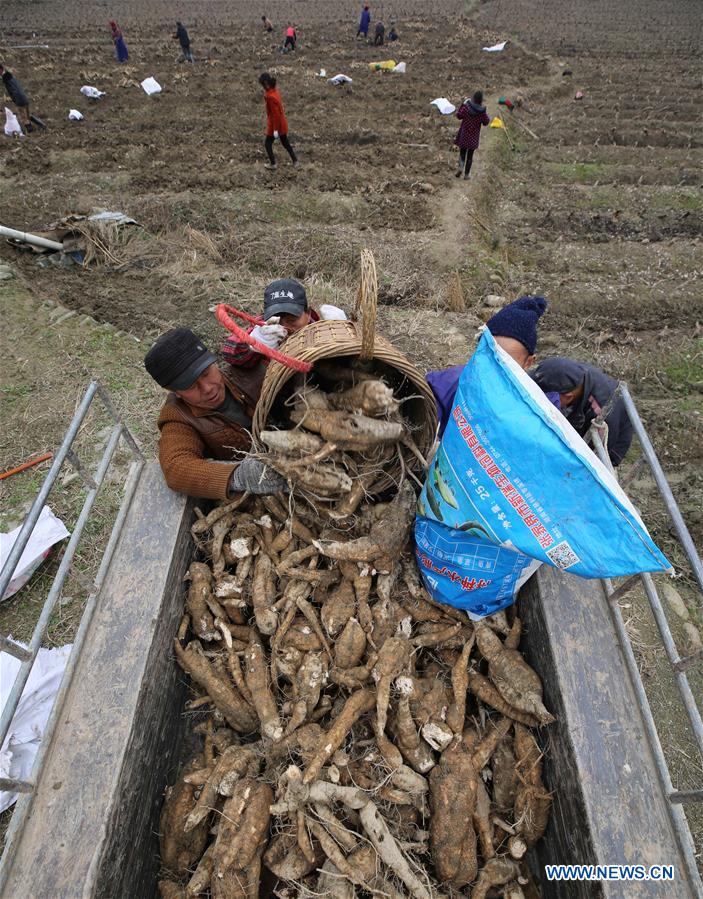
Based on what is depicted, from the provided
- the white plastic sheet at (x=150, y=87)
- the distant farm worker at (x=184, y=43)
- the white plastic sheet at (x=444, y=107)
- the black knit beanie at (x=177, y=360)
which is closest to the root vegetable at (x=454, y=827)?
the black knit beanie at (x=177, y=360)

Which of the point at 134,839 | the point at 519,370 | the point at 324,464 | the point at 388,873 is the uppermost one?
the point at 519,370

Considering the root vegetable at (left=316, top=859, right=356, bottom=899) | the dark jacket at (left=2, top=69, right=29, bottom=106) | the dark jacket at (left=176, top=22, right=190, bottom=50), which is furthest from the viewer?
the dark jacket at (left=176, top=22, right=190, bottom=50)

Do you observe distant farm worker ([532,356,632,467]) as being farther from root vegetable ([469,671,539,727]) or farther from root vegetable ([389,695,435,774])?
root vegetable ([389,695,435,774])

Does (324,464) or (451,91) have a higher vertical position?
(324,464)

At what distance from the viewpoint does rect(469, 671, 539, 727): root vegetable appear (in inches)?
88.7

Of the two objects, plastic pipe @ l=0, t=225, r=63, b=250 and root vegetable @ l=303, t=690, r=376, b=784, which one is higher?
root vegetable @ l=303, t=690, r=376, b=784

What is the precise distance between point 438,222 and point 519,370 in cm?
712

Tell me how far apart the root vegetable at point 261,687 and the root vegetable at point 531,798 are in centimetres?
110

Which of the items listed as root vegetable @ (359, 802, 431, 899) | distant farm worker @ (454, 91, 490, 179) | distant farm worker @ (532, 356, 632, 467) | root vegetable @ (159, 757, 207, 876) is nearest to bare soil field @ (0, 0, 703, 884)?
distant farm worker @ (454, 91, 490, 179)

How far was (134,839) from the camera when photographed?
2.04m

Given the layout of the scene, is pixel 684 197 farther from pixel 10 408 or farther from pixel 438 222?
pixel 10 408

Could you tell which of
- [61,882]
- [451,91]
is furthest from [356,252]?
[451,91]

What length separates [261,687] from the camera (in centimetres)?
232

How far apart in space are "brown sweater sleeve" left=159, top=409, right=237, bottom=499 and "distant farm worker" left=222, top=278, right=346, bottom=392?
2.04 ft
